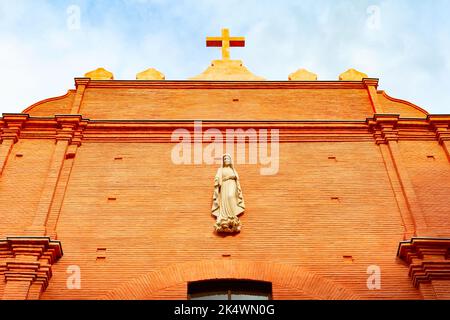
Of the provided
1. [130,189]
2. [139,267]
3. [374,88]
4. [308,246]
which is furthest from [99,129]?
[374,88]

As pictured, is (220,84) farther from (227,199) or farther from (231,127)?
(227,199)

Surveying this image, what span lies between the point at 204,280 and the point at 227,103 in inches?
280

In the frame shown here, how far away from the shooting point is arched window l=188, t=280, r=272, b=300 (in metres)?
13.1

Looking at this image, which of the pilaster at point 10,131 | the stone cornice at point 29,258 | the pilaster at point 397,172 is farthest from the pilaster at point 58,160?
the pilaster at point 397,172

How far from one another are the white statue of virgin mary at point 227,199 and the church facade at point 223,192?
0.05m

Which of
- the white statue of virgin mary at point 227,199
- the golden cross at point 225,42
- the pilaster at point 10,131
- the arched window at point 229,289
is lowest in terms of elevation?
the arched window at point 229,289

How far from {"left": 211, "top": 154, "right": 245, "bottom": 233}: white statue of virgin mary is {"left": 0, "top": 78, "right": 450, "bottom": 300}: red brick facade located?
0.26 meters

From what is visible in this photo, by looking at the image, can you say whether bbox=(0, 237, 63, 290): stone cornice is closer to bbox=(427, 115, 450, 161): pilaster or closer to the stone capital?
the stone capital

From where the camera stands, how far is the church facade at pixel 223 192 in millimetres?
13055

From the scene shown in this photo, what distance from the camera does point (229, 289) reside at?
1318 centimetres

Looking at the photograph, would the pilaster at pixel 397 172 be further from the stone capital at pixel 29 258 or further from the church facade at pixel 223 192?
the stone capital at pixel 29 258

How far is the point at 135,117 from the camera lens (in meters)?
18.2

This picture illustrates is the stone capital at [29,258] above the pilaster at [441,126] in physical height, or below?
below
